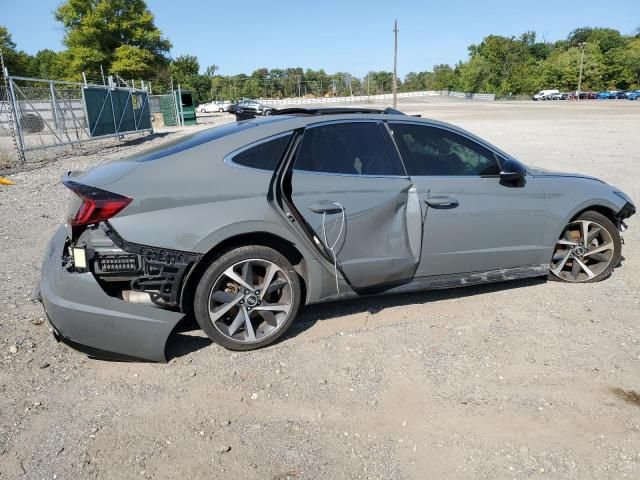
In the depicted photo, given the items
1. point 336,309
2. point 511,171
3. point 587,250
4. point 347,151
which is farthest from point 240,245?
point 587,250

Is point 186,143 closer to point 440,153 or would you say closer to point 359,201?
point 359,201

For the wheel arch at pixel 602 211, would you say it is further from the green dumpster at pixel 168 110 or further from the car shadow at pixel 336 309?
the green dumpster at pixel 168 110

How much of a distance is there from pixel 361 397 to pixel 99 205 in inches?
77.5

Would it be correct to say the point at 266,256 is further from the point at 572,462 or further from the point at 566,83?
the point at 566,83

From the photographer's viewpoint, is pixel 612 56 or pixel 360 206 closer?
pixel 360 206

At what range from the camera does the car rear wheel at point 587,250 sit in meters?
4.66

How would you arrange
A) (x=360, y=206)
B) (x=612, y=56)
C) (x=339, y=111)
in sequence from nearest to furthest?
(x=360, y=206), (x=339, y=111), (x=612, y=56)

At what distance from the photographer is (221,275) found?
3.38m

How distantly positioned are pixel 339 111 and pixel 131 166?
→ 164 centimetres

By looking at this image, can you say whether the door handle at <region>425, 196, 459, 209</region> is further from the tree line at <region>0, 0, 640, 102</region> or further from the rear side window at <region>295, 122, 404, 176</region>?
the tree line at <region>0, 0, 640, 102</region>

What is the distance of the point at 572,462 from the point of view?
251cm

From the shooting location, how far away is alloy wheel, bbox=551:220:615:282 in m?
4.66

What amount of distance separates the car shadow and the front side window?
113 cm

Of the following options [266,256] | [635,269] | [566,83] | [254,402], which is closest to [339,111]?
[266,256]
